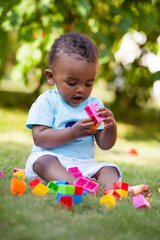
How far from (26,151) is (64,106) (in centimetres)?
139

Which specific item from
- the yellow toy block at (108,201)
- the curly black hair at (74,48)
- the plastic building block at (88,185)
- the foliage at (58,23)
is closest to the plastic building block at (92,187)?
the plastic building block at (88,185)

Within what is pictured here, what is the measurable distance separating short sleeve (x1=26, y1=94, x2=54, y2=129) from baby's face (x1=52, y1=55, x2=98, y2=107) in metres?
0.14

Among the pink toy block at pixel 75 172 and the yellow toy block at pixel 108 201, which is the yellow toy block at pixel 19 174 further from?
the yellow toy block at pixel 108 201

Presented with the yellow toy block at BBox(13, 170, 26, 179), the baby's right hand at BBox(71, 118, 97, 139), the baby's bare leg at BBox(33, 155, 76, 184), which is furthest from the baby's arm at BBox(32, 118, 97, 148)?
the yellow toy block at BBox(13, 170, 26, 179)

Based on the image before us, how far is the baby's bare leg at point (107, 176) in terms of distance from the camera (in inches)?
88.7

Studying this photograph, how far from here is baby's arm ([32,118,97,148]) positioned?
212 cm

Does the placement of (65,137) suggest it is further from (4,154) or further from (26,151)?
(26,151)

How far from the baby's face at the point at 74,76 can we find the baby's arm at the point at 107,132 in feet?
0.73

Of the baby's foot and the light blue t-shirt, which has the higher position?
the light blue t-shirt

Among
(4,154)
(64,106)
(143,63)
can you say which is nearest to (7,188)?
(64,106)

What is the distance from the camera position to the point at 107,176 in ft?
7.54

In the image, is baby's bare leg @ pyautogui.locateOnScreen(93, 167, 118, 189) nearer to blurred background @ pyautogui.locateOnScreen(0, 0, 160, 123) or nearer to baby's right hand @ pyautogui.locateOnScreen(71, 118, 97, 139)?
baby's right hand @ pyautogui.locateOnScreen(71, 118, 97, 139)

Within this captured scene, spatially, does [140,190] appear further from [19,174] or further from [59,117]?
[19,174]

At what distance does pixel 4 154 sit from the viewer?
10.8 ft
